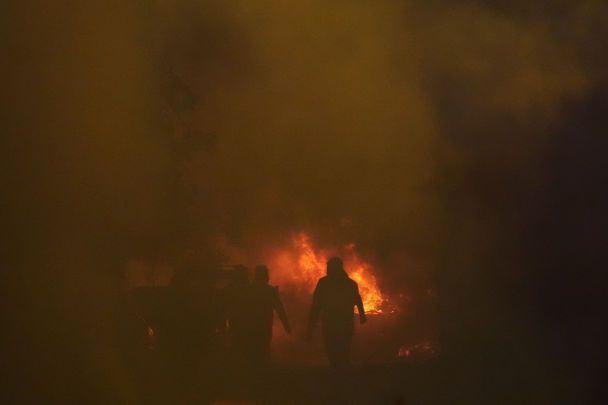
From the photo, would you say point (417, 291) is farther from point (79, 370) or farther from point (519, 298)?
point (79, 370)

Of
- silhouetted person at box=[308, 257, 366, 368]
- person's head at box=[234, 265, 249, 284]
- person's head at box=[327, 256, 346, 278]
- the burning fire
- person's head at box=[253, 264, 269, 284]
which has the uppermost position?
the burning fire

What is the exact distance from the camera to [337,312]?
6891mm

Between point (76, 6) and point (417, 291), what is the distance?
16.2ft

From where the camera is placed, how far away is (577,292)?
326 inches

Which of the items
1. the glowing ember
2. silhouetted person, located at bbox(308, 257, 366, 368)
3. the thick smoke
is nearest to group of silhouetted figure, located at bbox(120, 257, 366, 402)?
silhouetted person, located at bbox(308, 257, 366, 368)

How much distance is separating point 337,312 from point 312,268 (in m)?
3.40

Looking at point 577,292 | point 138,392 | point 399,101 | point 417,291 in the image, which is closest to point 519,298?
point 577,292

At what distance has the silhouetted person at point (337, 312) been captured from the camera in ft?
22.6

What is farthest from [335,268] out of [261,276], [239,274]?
[239,274]

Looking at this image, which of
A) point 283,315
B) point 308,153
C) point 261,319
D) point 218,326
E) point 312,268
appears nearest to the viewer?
point 261,319

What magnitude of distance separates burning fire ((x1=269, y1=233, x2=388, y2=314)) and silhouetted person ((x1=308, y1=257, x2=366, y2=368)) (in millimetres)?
2946

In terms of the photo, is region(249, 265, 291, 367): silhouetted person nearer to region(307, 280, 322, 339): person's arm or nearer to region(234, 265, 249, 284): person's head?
region(307, 280, 322, 339): person's arm

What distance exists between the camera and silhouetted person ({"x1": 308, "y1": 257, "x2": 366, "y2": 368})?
6895mm

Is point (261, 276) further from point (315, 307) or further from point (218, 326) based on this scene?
point (218, 326)
